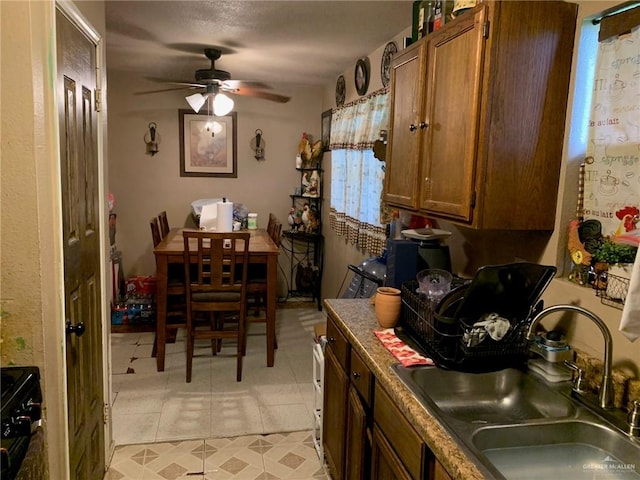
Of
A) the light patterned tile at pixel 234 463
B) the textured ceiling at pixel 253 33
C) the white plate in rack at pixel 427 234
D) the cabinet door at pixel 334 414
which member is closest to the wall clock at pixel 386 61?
the textured ceiling at pixel 253 33

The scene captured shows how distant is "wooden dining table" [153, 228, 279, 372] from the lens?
137 inches

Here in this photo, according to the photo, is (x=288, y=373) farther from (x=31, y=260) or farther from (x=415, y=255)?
(x=31, y=260)

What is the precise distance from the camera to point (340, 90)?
4.38m

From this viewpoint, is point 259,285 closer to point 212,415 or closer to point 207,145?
point 212,415

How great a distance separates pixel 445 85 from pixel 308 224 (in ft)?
11.0

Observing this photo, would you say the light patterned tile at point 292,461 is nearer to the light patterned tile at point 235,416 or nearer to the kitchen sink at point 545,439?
the light patterned tile at point 235,416

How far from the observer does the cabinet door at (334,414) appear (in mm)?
2010

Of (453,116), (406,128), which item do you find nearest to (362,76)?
(406,128)

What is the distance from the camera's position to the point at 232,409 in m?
3.02

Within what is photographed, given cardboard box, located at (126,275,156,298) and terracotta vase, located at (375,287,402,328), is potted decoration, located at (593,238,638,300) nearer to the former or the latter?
terracotta vase, located at (375,287,402,328)

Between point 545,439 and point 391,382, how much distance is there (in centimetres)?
43

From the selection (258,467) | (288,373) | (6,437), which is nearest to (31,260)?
(6,437)

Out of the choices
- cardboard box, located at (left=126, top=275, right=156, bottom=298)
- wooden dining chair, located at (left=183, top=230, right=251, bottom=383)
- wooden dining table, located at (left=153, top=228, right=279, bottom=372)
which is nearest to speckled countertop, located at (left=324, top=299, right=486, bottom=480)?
wooden dining chair, located at (left=183, top=230, right=251, bottom=383)

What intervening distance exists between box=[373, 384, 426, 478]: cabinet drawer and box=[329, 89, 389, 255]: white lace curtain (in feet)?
5.51
